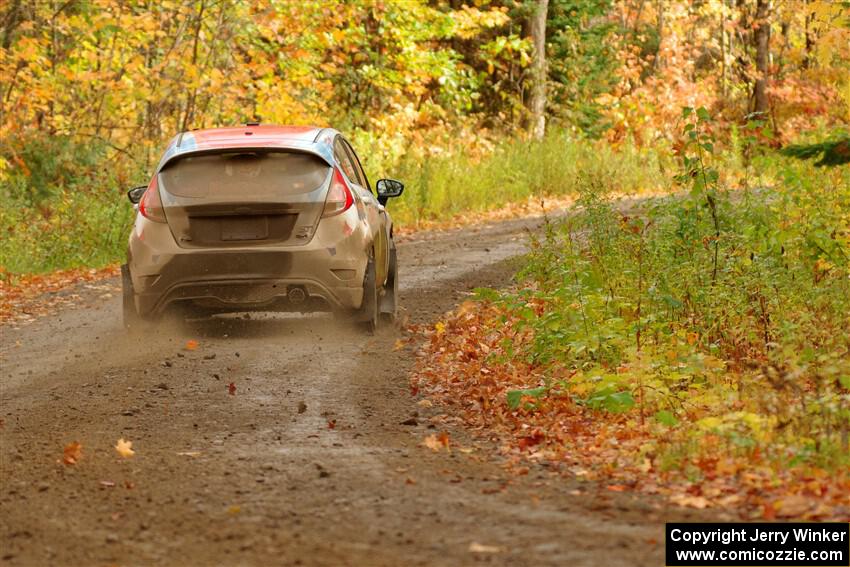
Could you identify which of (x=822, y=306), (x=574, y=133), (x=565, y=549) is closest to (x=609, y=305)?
(x=822, y=306)

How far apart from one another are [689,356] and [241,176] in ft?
14.6

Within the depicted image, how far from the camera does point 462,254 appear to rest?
19.8 meters

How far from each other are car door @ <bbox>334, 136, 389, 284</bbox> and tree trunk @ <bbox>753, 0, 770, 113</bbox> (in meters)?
25.7

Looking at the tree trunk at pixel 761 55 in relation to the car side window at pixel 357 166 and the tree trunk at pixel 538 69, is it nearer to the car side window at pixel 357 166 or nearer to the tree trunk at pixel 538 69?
the tree trunk at pixel 538 69

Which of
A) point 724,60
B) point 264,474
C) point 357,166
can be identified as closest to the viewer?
point 264,474

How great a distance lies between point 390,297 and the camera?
13.6 meters

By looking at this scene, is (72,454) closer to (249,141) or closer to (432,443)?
(432,443)

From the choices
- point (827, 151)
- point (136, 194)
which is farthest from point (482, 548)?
point (136, 194)

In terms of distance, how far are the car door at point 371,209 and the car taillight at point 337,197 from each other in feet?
0.97

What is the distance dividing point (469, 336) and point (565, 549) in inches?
269

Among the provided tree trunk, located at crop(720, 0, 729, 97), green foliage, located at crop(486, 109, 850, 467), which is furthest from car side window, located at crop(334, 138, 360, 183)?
tree trunk, located at crop(720, 0, 729, 97)

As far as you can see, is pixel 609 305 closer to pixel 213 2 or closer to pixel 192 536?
pixel 192 536

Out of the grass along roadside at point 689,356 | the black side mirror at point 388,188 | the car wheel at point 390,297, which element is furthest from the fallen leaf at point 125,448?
the black side mirror at point 388,188

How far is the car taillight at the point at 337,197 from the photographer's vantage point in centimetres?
1191
